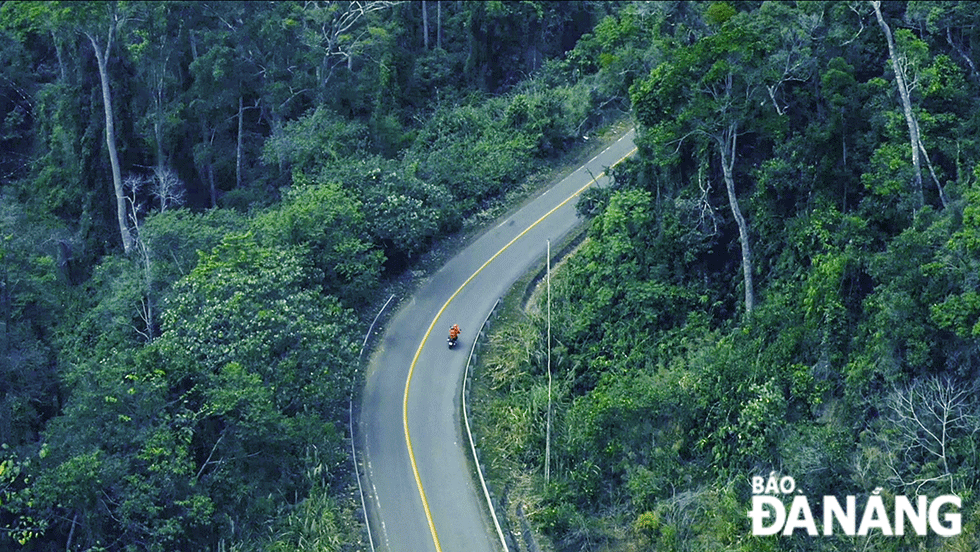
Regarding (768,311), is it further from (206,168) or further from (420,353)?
(206,168)

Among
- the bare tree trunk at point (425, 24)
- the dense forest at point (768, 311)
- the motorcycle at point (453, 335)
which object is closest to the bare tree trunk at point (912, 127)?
the dense forest at point (768, 311)

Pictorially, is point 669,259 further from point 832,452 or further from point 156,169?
point 156,169

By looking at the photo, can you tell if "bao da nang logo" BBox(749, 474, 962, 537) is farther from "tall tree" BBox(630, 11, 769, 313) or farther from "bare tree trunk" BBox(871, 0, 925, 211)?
"bare tree trunk" BBox(871, 0, 925, 211)

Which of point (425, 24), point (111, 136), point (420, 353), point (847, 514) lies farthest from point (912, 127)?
point (111, 136)

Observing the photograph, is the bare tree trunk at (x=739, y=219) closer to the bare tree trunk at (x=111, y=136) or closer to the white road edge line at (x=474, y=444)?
the white road edge line at (x=474, y=444)

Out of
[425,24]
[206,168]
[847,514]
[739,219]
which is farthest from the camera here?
[425,24]


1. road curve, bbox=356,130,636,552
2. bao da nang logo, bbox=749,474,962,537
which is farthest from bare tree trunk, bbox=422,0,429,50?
bao da nang logo, bbox=749,474,962,537
